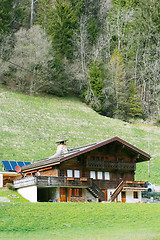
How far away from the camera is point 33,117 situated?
61.6 m

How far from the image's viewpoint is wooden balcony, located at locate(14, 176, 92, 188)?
103ft

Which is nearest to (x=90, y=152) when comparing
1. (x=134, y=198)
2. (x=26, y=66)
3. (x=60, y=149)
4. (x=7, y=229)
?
(x=60, y=149)

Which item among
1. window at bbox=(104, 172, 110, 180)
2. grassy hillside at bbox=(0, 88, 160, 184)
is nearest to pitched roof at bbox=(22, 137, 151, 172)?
window at bbox=(104, 172, 110, 180)

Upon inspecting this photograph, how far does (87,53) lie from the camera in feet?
268

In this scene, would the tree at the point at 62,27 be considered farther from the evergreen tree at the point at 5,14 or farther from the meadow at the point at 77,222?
the meadow at the point at 77,222

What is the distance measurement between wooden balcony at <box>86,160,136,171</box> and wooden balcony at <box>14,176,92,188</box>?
2.15m

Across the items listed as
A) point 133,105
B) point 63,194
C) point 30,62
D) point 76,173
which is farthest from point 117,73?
point 63,194

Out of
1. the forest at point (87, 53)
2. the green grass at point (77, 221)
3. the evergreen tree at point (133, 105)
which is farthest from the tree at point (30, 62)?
the green grass at point (77, 221)

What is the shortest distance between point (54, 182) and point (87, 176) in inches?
183

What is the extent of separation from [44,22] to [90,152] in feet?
175

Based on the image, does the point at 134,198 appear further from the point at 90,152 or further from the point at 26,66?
the point at 26,66

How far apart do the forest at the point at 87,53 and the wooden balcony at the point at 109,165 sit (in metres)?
36.2

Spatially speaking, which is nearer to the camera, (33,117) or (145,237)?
(145,237)

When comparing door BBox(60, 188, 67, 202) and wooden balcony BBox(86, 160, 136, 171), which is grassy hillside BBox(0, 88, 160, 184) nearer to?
wooden balcony BBox(86, 160, 136, 171)
